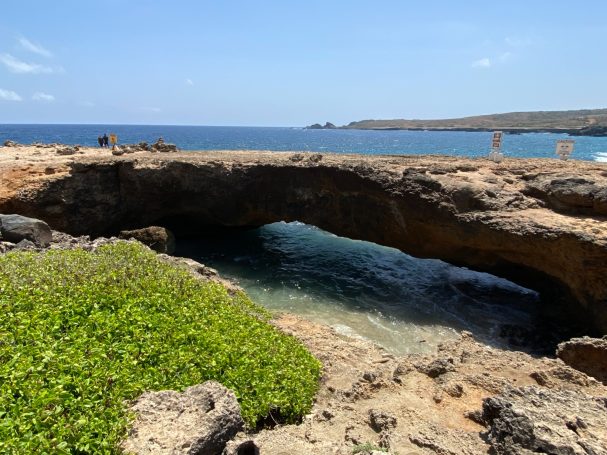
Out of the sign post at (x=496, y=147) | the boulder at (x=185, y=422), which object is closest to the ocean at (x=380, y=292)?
the sign post at (x=496, y=147)

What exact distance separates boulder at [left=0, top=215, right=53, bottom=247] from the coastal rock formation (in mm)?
5565

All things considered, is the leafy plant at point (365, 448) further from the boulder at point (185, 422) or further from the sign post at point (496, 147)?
the sign post at point (496, 147)

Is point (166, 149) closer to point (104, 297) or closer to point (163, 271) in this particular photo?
point (163, 271)

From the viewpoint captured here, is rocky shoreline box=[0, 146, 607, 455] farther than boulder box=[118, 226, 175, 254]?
No

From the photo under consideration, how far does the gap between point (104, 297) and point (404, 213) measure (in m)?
12.9

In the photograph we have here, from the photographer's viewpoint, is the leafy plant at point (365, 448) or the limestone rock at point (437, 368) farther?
the limestone rock at point (437, 368)

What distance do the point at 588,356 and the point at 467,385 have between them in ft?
14.4

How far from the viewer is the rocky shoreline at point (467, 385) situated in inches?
223

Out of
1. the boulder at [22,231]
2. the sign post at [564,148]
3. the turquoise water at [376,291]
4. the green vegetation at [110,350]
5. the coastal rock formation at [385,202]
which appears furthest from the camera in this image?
the sign post at [564,148]

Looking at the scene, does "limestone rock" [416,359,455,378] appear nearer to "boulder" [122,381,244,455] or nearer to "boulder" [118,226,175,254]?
"boulder" [122,381,244,455]

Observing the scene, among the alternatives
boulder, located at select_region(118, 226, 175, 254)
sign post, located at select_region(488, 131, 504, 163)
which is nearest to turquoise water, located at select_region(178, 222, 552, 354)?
boulder, located at select_region(118, 226, 175, 254)

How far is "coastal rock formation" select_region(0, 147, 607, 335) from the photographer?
568 inches

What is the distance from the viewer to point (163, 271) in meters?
11.0

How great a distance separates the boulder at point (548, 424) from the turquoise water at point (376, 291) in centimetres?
732
